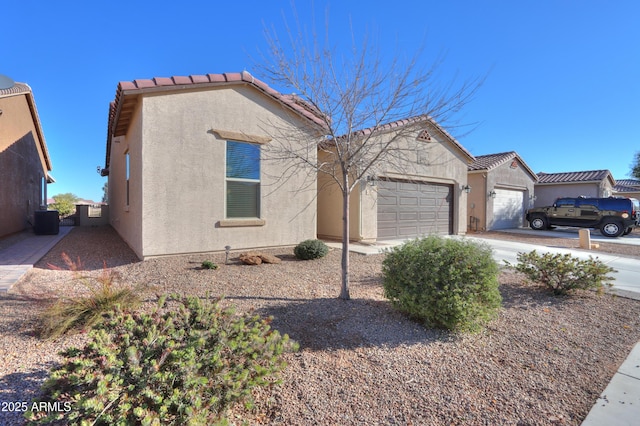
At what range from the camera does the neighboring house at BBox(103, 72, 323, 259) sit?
700cm

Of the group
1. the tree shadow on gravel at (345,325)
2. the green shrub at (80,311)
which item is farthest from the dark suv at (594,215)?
the green shrub at (80,311)

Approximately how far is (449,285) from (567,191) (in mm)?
23290

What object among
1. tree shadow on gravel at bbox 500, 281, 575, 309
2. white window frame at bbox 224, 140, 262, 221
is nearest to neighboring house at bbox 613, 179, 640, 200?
→ tree shadow on gravel at bbox 500, 281, 575, 309

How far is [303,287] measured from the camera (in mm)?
5438

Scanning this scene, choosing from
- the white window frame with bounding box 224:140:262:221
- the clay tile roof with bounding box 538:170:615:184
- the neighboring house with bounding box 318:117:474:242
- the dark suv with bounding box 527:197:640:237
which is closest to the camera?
the white window frame with bounding box 224:140:262:221

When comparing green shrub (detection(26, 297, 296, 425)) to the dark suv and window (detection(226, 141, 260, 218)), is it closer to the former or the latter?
window (detection(226, 141, 260, 218))

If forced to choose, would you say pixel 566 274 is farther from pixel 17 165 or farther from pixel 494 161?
pixel 17 165

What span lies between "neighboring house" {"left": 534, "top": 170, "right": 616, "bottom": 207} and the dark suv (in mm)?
4834

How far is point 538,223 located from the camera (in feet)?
57.3

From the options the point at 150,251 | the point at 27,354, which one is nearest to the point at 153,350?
the point at 27,354

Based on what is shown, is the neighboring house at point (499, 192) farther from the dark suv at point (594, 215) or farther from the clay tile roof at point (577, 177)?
the clay tile roof at point (577, 177)

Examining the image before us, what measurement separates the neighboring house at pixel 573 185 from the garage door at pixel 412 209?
12777 mm

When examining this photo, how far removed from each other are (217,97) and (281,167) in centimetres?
238

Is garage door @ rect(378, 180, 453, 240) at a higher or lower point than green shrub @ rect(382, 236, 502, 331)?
higher
